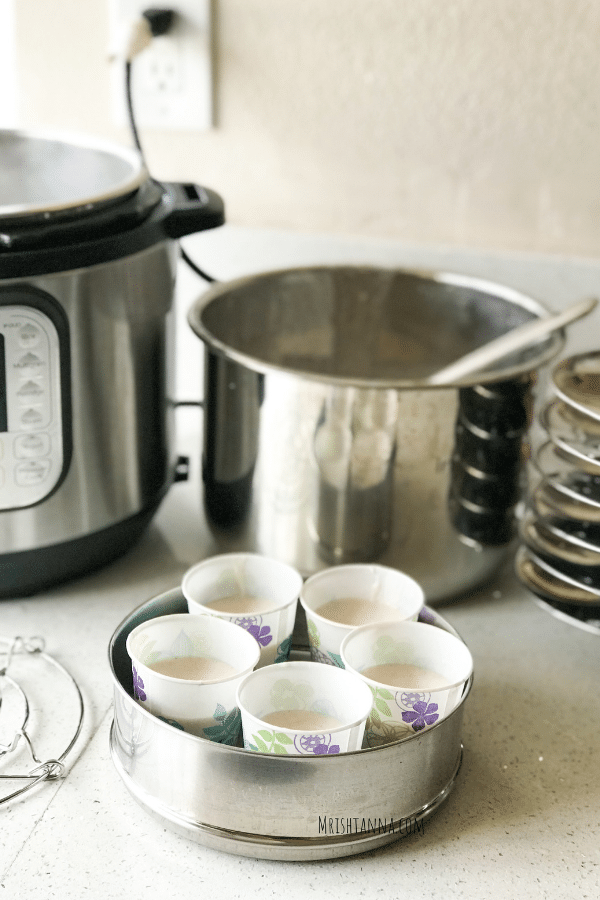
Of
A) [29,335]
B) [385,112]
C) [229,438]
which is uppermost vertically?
[385,112]

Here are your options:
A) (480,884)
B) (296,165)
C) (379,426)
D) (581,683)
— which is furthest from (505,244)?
(480,884)

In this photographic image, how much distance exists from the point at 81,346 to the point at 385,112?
0.43 meters

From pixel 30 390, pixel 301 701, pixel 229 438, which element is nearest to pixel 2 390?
pixel 30 390

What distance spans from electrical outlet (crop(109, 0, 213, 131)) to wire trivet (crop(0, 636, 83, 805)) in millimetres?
552

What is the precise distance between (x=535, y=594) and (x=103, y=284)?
0.41m

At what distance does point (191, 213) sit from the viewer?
0.74m

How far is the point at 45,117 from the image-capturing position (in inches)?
41.1

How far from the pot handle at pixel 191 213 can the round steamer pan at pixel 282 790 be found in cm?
35

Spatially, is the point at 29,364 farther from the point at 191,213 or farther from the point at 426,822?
the point at 426,822

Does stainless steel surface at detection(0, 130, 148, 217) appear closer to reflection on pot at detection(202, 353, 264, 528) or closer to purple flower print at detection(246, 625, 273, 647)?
reflection on pot at detection(202, 353, 264, 528)

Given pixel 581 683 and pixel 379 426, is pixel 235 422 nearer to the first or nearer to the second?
pixel 379 426

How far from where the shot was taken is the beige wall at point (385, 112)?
2.96 feet

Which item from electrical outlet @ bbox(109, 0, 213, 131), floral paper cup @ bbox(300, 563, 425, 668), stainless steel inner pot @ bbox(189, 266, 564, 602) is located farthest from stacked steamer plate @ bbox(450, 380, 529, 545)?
electrical outlet @ bbox(109, 0, 213, 131)

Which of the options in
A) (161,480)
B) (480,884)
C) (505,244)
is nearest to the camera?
(480,884)
